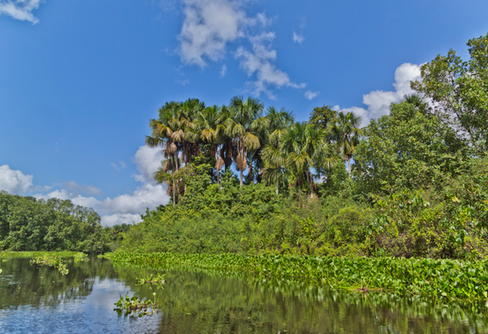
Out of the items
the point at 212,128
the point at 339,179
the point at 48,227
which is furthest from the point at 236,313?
the point at 48,227

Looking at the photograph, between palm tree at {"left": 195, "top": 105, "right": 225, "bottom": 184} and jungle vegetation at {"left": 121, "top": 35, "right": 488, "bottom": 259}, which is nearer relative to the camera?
jungle vegetation at {"left": 121, "top": 35, "right": 488, "bottom": 259}

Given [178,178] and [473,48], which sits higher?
[473,48]

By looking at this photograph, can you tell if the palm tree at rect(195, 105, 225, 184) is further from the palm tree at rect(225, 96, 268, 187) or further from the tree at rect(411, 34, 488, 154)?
the tree at rect(411, 34, 488, 154)

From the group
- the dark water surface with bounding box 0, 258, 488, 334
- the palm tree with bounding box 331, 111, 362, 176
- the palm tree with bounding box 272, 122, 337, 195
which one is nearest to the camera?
the dark water surface with bounding box 0, 258, 488, 334

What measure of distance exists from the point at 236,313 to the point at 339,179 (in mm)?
19492

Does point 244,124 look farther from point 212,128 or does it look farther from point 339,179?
point 339,179

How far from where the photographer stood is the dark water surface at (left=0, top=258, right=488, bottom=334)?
18.9ft

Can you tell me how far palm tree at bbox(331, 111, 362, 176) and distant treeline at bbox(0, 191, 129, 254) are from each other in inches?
1418

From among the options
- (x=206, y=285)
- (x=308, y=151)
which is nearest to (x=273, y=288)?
(x=206, y=285)

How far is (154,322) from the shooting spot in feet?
20.1

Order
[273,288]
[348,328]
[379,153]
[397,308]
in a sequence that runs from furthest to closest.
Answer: [379,153]
[273,288]
[397,308]
[348,328]

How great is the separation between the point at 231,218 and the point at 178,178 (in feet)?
29.7

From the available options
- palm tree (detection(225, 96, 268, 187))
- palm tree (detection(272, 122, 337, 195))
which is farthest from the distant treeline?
palm tree (detection(272, 122, 337, 195))

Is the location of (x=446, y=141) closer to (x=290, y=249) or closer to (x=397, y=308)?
(x=290, y=249)
